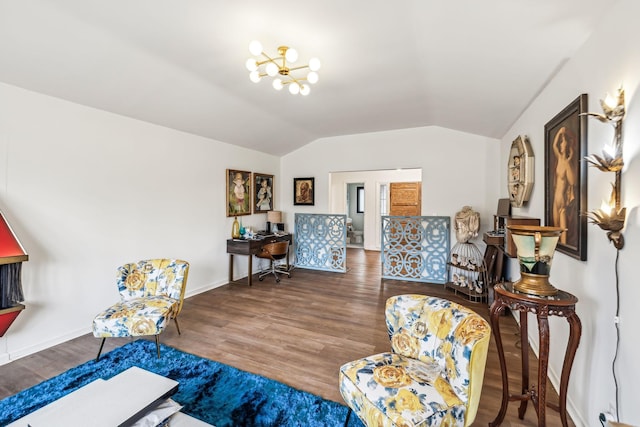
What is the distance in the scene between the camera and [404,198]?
7.97 metres

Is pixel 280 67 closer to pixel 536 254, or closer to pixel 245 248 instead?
pixel 536 254

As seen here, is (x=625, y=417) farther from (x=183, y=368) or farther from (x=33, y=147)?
(x=33, y=147)

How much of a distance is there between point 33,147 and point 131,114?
101 cm

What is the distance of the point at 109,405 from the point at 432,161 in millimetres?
5119

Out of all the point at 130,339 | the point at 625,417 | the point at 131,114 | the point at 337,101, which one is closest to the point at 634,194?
the point at 625,417

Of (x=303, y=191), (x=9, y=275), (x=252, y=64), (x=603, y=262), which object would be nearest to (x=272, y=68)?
(x=252, y=64)

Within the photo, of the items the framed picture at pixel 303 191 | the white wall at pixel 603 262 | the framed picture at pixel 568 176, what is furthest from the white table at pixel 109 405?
the framed picture at pixel 303 191

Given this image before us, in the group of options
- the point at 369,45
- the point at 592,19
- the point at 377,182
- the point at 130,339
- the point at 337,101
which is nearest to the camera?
the point at 592,19

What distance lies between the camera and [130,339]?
2.90 metres

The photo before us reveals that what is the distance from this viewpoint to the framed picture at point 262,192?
5621mm

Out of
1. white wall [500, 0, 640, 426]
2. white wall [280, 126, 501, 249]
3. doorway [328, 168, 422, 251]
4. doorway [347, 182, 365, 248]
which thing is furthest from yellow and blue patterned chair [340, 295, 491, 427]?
doorway [347, 182, 365, 248]

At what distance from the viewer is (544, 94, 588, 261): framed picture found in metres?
1.73

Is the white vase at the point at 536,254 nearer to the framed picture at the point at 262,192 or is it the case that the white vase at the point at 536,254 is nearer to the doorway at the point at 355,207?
the framed picture at the point at 262,192

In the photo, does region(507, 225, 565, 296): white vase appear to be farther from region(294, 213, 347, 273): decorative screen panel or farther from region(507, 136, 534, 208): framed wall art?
region(294, 213, 347, 273): decorative screen panel
